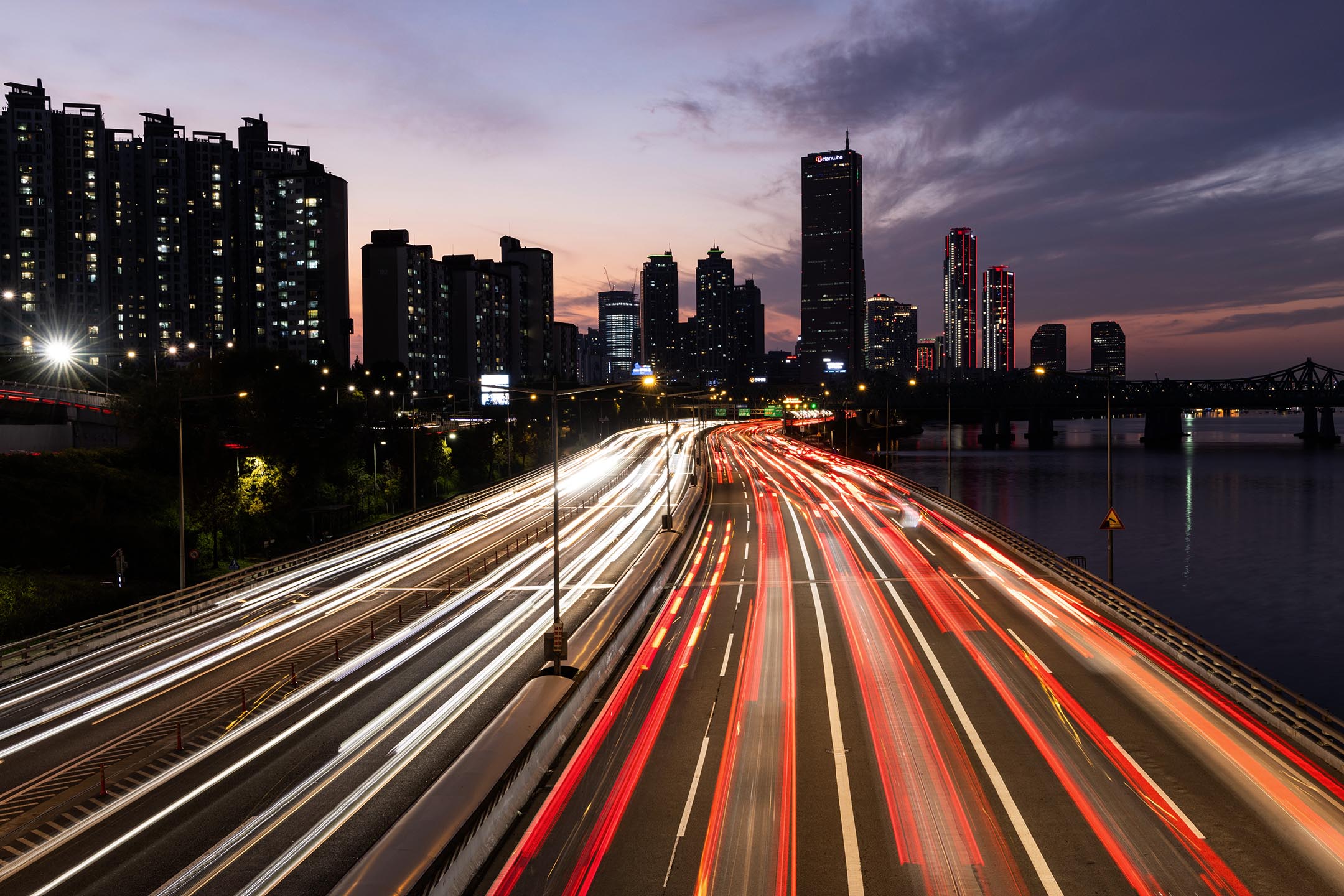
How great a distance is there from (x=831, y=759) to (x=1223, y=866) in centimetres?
757

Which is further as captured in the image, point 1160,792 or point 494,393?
point 494,393

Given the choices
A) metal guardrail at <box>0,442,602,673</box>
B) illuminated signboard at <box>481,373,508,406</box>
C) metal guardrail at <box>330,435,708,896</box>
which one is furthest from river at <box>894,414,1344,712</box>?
illuminated signboard at <box>481,373,508,406</box>

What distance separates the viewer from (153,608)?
35.9 meters

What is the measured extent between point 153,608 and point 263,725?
17.0m

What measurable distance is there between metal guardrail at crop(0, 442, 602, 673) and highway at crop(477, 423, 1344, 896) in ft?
65.0

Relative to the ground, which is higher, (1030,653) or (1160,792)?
(1030,653)

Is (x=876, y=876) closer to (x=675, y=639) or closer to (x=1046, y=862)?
(x=1046, y=862)

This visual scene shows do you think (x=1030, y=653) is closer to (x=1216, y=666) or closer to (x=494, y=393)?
(x=1216, y=666)

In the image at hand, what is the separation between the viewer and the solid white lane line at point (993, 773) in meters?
14.8

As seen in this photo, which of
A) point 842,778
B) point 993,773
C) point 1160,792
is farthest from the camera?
point 993,773

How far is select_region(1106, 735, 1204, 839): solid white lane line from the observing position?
16356 mm

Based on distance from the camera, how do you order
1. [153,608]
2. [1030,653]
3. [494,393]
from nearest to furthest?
[1030,653], [153,608], [494,393]

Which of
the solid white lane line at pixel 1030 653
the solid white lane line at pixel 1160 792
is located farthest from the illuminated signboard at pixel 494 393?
the solid white lane line at pixel 1160 792

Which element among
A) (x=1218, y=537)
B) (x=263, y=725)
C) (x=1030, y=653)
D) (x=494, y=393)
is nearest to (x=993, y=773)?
(x=1030, y=653)
